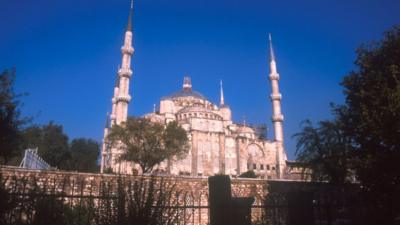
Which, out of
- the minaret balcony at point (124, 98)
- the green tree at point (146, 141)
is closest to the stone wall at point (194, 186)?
the green tree at point (146, 141)

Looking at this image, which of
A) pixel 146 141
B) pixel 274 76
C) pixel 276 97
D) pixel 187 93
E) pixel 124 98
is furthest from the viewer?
pixel 187 93

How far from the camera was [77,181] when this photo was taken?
11.8 m

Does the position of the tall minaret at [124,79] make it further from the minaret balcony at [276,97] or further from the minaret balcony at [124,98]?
the minaret balcony at [276,97]

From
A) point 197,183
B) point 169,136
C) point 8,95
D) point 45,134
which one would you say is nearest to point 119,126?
point 169,136

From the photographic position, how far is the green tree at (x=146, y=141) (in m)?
22.6

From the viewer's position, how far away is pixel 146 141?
2312 cm

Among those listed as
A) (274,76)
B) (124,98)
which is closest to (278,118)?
(274,76)

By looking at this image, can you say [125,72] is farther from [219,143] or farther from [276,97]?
[276,97]

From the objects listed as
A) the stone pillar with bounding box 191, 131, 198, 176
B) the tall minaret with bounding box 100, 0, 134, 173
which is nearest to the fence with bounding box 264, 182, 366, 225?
the tall minaret with bounding box 100, 0, 134, 173

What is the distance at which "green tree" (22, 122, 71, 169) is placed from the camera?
35094 millimetres

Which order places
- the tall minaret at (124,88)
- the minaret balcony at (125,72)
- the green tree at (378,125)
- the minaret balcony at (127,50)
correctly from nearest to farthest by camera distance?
the green tree at (378,125), the tall minaret at (124,88), the minaret balcony at (125,72), the minaret balcony at (127,50)

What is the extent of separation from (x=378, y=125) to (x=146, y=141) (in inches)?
661

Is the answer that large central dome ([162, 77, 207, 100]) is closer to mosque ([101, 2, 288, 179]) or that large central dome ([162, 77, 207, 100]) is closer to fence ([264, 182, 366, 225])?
mosque ([101, 2, 288, 179])

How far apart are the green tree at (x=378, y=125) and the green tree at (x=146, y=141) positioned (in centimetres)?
1430
